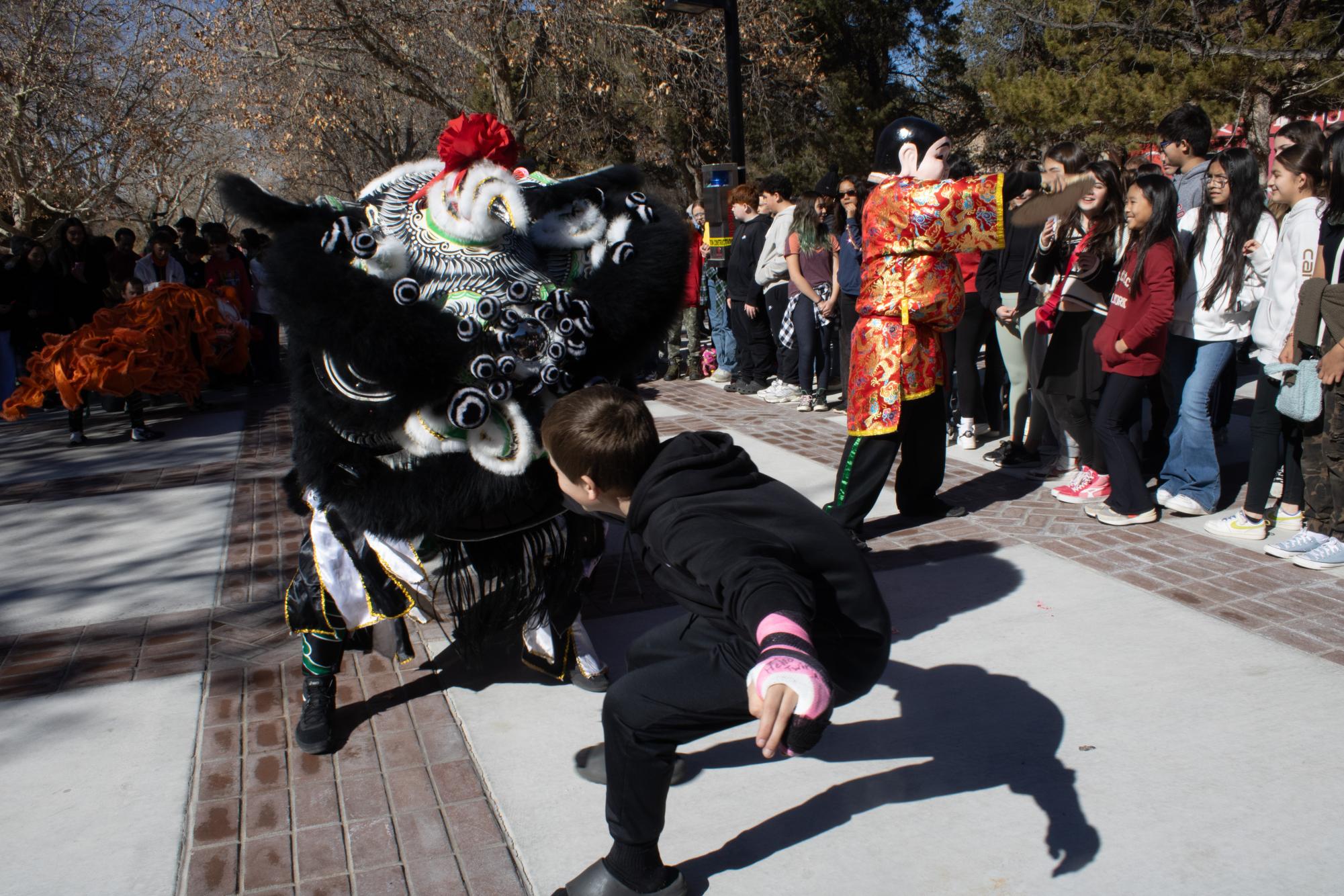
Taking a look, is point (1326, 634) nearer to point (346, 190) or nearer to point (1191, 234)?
point (1191, 234)

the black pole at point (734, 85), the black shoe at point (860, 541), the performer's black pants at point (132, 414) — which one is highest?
the black pole at point (734, 85)

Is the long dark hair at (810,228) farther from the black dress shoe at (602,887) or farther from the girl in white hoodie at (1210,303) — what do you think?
the black dress shoe at (602,887)

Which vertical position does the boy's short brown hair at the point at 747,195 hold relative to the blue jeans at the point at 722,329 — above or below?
above

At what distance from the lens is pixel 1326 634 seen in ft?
11.6

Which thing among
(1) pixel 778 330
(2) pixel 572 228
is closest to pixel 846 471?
(2) pixel 572 228

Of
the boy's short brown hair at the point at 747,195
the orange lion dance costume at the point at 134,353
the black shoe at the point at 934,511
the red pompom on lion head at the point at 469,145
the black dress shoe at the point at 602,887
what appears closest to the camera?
the black dress shoe at the point at 602,887

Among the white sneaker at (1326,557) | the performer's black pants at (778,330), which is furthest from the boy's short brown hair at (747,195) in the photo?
the white sneaker at (1326,557)

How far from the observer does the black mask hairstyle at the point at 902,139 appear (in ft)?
14.4

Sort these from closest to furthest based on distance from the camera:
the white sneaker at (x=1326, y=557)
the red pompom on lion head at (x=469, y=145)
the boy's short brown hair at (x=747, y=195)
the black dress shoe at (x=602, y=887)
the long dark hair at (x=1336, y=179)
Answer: the black dress shoe at (x=602, y=887) < the red pompom on lion head at (x=469, y=145) < the long dark hair at (x=1336, y=179) < the white sneaker at (x=1326, y=557) < the boy's short brown hair at (x=747, y=195)

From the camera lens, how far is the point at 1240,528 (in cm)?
459

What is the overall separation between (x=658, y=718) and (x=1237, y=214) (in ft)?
13.1

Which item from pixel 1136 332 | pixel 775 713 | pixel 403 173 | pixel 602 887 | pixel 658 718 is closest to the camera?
pixel 775 713

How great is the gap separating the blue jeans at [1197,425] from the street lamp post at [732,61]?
5497 mm

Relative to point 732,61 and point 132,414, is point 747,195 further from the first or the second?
point 132,414
